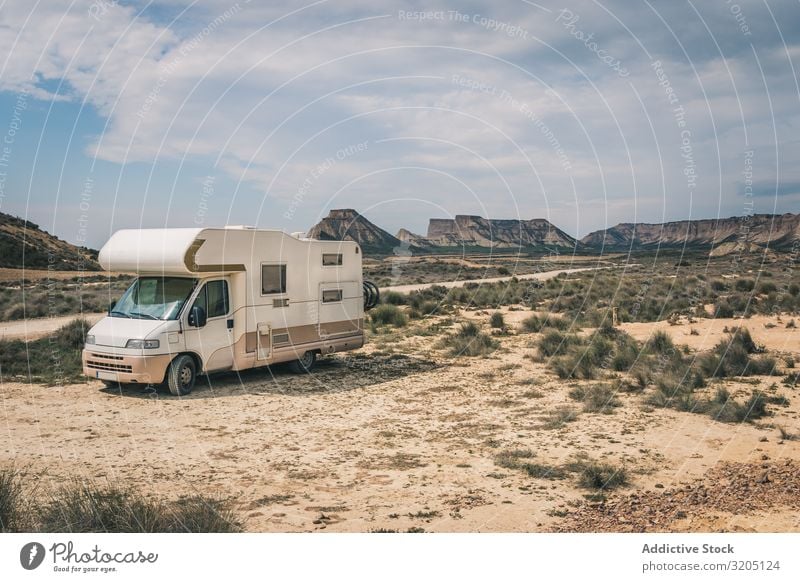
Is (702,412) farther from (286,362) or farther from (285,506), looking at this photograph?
(286,362)

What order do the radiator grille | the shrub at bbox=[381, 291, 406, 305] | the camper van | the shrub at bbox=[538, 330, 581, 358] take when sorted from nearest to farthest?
the radiator grille, the camper van, the shrub at bbox=[538, 330, 581, 358], the shrub at bbox=[381, 291, 406, 305]

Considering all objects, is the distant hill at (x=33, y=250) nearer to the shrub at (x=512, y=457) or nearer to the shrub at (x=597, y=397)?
the shrub at (x=597, y=397)

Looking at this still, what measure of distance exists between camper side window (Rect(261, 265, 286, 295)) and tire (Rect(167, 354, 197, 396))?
6.65 ft

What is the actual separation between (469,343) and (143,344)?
9.42m

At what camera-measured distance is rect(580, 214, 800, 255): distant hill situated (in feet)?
338

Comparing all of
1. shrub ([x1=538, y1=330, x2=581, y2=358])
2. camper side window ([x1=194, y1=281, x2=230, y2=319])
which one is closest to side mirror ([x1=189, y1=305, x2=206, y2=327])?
camper side window ([x1=194, y1=281, x2=230, y2=319])

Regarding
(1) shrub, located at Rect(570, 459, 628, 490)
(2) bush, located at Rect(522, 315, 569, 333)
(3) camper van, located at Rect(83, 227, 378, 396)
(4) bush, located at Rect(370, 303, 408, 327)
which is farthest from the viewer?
(4) bush, located at Rect(370, 303, 408, 327)

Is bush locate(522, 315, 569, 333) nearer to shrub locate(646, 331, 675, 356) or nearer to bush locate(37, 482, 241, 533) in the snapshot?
shrub locate(646, 331, 675, 356)

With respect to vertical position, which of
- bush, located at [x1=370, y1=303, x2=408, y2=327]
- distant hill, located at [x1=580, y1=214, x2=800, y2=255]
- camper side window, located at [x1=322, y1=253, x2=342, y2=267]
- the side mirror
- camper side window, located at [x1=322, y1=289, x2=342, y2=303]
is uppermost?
distant hill, located at [x1=580, y1=214, x2=800, y2=255]

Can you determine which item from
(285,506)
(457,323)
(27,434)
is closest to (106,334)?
(27,434)

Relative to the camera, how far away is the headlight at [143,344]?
11.7 meters

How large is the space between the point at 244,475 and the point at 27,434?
160 inches

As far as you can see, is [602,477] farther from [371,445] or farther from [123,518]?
[123,518]

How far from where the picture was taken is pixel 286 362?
15109mm
